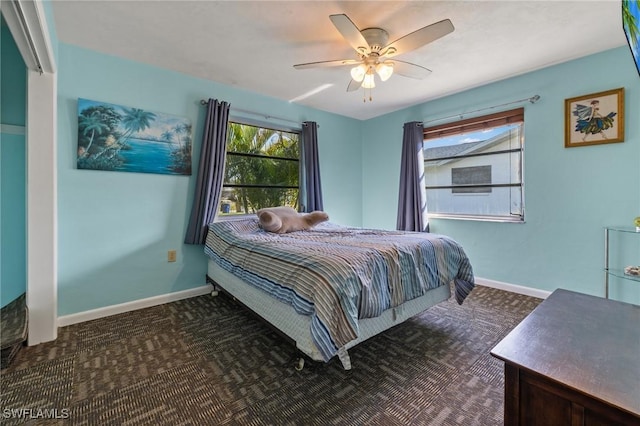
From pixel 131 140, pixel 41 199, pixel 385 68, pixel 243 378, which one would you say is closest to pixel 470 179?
pixel 385 68

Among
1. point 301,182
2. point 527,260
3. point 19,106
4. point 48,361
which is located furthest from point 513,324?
point 19,106

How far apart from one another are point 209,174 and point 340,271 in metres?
2.04

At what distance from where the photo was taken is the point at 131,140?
8.61 ft

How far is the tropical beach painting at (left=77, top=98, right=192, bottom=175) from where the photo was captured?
7.98 ft

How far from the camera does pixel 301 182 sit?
12.6ft

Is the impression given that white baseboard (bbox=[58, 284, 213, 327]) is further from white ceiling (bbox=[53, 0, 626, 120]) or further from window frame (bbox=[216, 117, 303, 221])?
white ceiling (bbox=[53, 0, 626, 120])

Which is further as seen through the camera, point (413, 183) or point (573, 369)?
point (413, 183)

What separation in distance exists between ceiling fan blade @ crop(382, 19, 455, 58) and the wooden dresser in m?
1.69

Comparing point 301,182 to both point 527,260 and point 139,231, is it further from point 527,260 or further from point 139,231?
point 527,260

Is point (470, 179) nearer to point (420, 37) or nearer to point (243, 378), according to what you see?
point (420, 37)

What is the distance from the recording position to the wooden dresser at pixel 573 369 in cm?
73

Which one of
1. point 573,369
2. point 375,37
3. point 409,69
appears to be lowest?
point 573,369

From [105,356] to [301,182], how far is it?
8.86 feet

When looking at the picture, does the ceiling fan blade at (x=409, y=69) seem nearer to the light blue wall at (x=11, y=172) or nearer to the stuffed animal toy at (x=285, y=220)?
the stuffed animal toy at (x=285, y=220)
